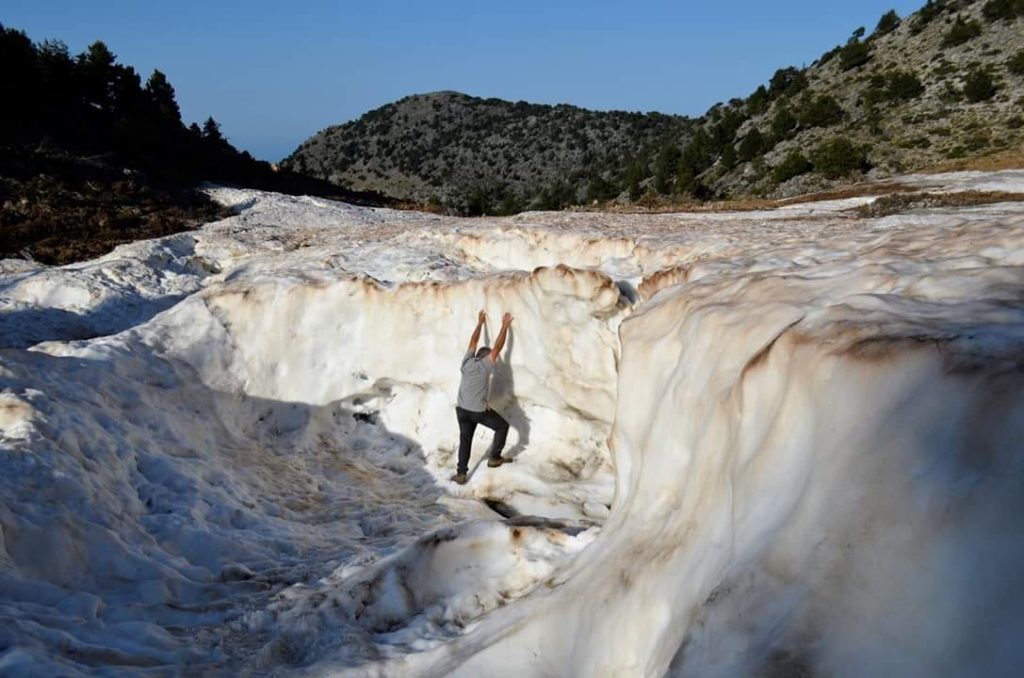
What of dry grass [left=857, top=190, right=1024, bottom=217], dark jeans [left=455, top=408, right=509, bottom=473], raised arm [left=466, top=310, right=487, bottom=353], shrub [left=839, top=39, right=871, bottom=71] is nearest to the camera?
dark jeans [left=455, top=408, right=509, bottom=473]

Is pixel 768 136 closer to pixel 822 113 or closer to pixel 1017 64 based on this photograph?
pixel 822 113

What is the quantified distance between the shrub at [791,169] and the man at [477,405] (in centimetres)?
4815

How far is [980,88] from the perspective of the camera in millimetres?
55094

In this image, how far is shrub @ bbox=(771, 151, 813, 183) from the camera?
173ft

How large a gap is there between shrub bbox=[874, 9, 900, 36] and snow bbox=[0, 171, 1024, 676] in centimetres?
7996

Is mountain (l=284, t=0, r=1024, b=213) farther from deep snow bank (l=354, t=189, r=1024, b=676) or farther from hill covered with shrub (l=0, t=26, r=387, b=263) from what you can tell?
deep snow bank (l=354, t=189, r=1024, b=676)

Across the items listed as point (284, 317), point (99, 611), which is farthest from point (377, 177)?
point (99, 611)

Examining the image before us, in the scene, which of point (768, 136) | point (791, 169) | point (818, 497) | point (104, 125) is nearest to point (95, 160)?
point (104, 125)

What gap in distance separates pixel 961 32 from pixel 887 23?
70.9ft

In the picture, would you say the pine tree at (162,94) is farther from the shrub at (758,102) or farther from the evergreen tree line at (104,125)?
the shrub at (758,102)

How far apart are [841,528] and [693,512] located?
1.63 metres

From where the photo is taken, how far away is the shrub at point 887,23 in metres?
79.9

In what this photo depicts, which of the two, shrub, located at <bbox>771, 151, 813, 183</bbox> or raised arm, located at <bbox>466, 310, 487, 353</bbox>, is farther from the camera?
shrub, located at <bbox>771, 151, 813, 183</bbox>

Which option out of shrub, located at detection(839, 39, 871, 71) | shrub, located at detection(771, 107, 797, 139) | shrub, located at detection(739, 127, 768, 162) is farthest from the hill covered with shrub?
shrub, located at detection(839, 39, 871, 71)
